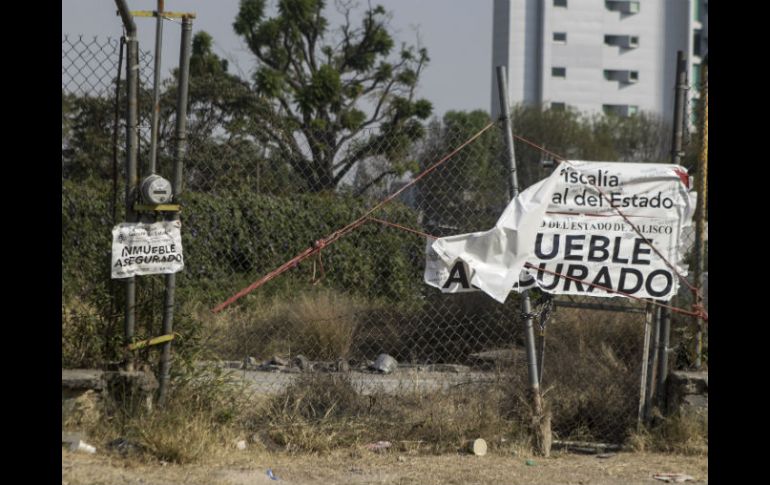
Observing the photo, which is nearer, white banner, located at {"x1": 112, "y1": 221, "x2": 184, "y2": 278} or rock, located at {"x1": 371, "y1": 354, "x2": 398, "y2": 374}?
white banner, located at {"x1": 112, "y1": 221, "x2": 184, "y2": 278}

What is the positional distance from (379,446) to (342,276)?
10.2 ft

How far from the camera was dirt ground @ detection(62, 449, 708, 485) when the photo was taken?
5.08 meters

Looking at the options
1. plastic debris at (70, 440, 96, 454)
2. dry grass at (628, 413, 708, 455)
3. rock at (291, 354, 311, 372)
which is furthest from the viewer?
rock at (291, 354, 311, 372)

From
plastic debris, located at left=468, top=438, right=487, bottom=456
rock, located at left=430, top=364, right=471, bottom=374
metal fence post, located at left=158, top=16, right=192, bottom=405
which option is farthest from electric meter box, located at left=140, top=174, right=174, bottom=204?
rock, located at left=430, top=364, right=471, bottom=374

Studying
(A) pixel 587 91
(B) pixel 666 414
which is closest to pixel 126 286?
(B) pixel 666 414

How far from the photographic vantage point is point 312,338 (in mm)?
8117

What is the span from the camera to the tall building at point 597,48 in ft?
204

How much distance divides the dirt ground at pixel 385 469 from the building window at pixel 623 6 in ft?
205

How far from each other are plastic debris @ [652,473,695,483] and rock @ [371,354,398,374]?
7.69 feet

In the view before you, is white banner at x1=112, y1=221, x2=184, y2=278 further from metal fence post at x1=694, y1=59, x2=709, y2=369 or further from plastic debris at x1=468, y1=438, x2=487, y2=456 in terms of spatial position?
metal fence post at x1=694, y1=59, x2=709, y2=369

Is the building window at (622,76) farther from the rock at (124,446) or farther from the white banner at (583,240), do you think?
the rock at (124,446)
